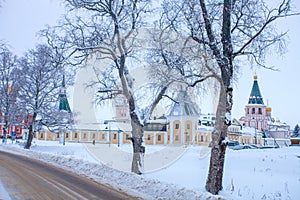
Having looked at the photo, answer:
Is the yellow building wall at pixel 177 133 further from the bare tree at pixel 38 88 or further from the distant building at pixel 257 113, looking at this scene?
the distant building at pixel 257 113

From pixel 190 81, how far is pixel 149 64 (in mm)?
3580

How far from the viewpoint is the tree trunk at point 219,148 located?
11.0m

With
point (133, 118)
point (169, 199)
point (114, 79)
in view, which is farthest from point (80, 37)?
point (169, 199)

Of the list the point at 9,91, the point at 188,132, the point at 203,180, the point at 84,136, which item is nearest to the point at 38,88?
the point at 9,91

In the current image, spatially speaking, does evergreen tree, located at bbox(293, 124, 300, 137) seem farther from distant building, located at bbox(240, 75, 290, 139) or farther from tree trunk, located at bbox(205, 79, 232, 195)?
tree trunk, located at bbox(205, 79, 232, 195)

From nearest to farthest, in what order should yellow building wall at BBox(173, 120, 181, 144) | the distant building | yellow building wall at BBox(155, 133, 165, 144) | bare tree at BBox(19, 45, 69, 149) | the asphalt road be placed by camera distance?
the asphalt road, bare tree at BBox(19, 45, 69, 149), yellow building wall at BBox(173, 120, 181, 144), yellow building wall at BBox(155, 133, 165, 144), the distant building

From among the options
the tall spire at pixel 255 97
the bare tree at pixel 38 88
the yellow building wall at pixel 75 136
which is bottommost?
the yellow building wall at pixel 75 136

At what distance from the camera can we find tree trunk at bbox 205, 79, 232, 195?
1103cm

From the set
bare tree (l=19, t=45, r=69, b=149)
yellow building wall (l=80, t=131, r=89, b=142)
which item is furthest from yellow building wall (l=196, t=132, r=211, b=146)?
bare tree (l=19, t=45, r=69, b=149)

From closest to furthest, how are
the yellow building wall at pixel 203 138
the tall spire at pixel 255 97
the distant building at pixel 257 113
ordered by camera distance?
the yellow building wall at pixel 203 138 < the tall spire at pixel 255 97 < the distant building at pixel 257 113

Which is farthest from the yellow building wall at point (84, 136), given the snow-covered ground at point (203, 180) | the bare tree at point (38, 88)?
the snow-covered ground at point (203, 180)

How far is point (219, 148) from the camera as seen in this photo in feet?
36.4

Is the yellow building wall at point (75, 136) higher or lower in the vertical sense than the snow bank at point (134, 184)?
higher

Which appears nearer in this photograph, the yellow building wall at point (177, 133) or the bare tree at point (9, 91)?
the bare tree at point (9, 91)
